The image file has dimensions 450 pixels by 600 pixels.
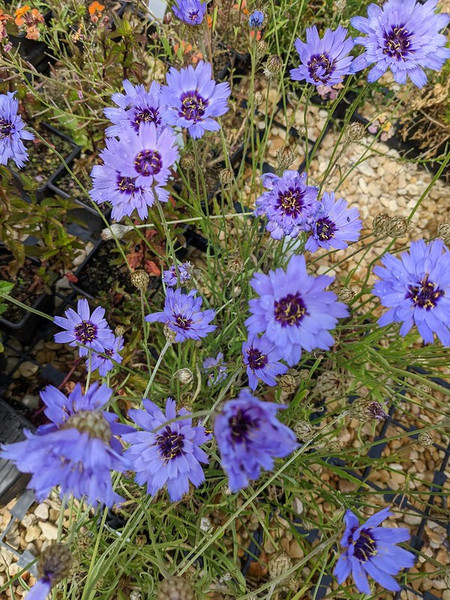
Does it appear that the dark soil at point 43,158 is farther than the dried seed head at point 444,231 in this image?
Yes

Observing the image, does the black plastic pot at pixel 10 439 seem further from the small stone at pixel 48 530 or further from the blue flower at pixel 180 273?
the blue flower at pixel 180 273

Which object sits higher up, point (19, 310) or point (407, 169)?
point (407, 169)

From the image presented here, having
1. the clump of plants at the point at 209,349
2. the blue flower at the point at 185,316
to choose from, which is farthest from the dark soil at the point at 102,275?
the blue flower at the point at 185,316

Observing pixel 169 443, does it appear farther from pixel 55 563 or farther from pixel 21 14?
pixel 21 14

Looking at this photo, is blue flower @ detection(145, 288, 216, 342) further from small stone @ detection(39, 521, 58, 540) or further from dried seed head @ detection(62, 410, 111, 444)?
small stone @ detection(39, 521, 58, 540)

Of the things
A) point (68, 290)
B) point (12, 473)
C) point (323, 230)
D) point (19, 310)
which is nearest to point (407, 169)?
point (323, 230)

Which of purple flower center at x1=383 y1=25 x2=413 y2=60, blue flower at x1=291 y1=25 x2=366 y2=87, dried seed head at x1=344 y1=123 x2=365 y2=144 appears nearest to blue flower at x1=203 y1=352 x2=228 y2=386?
dried seed head at x1=344 y1=123 x2=365 y2=144

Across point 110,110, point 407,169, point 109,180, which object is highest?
point 407,169

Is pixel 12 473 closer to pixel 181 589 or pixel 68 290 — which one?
pixel 68 290
